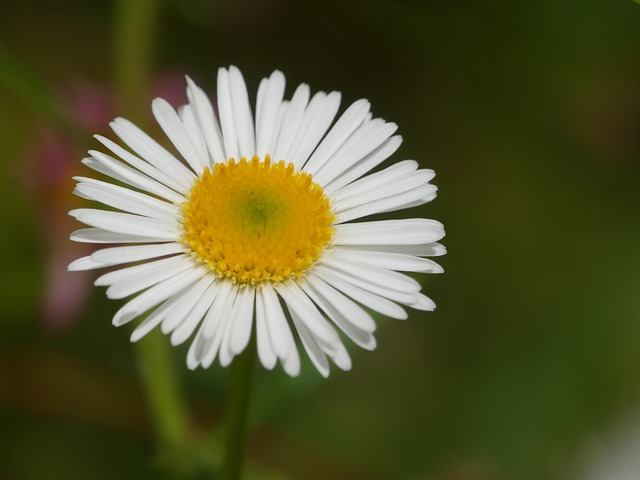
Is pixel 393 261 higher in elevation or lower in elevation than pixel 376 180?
lower

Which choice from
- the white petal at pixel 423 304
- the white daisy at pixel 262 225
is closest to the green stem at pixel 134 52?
the white daisy at pixel 262 225

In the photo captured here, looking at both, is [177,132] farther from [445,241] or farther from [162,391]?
[445,241]

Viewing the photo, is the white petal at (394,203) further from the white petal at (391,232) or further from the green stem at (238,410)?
the green stem at (238,410)

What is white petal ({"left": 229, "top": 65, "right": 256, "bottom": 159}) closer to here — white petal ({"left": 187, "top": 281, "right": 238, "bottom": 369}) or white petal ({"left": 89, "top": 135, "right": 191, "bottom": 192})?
white petal ({"left": 89, "top": 135, "right": 191, "bottom": 192})

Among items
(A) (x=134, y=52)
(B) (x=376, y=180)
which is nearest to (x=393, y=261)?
(B) (x=376, y=180)

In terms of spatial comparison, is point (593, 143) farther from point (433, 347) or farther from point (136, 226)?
point (136, 226)

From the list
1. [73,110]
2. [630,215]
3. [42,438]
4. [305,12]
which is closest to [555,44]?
[630,215]
